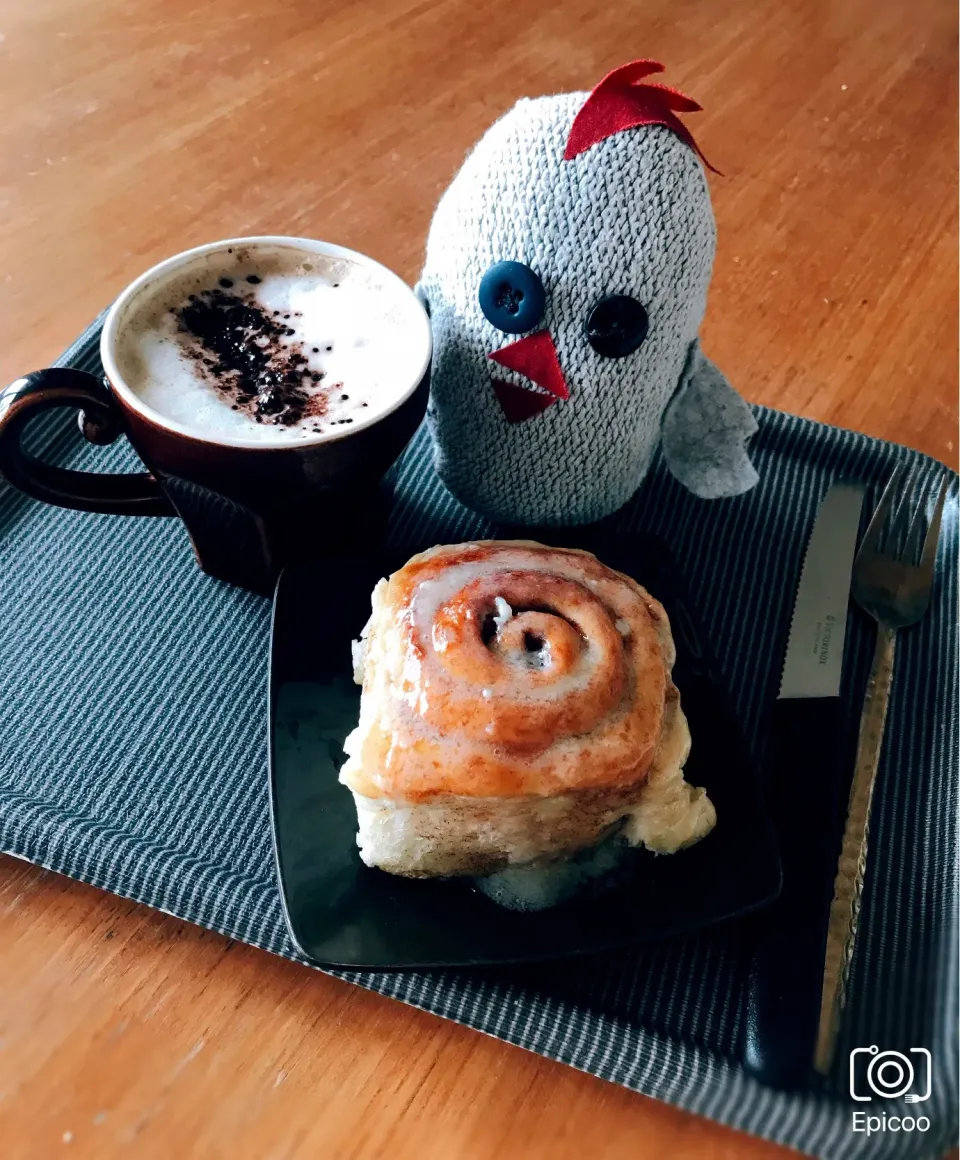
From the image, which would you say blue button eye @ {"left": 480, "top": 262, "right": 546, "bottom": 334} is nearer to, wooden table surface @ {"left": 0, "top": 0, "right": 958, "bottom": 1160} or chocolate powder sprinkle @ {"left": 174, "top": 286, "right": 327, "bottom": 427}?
chocolate powder sprinkle @ {"left": 174, "top": 286, "right": 327, "bottom": 427}

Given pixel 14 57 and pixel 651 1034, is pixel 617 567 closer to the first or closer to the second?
pixel 651 1034

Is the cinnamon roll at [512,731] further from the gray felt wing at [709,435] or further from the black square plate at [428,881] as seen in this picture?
the gray felt wing at [709,435]

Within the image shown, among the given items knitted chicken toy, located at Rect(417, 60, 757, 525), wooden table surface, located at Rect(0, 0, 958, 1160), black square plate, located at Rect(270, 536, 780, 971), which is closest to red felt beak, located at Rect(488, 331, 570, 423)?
knitted chicken toy, located at Rect(417, 60, 757, 525)

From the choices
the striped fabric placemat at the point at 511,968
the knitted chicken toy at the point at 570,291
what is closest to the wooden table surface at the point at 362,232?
the striped fabric placemat at the point at 511,968

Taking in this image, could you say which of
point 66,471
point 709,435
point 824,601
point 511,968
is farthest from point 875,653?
point 66,471

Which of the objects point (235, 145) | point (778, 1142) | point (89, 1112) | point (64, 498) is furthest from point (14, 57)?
point (778, 1142)

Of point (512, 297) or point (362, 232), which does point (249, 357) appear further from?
point (362, 232)

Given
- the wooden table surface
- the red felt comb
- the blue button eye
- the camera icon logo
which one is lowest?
the camera icon logo

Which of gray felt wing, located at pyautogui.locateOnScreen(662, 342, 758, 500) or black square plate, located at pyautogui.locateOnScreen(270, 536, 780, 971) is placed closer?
black square plate, located at pyautogui.locateOnScreen(270, 536, 780, 971)
